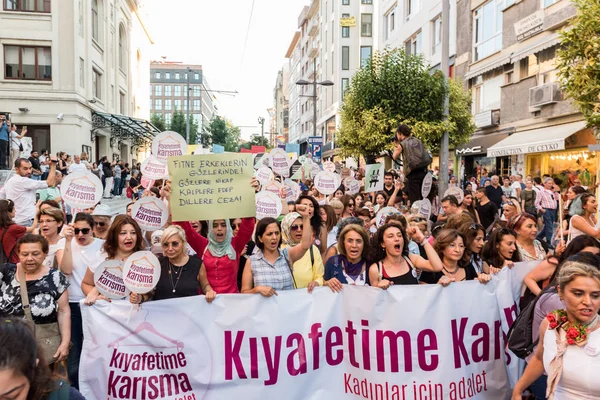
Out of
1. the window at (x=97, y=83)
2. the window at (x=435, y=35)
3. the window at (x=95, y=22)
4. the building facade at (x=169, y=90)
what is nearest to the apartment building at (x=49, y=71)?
the window at (x=97, y=83)

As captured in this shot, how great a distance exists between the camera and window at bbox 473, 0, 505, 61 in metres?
22.6

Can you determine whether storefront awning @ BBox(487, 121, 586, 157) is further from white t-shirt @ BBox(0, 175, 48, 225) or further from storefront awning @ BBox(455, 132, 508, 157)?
white t-shirt @ BBox(0, 175, 48, 225)

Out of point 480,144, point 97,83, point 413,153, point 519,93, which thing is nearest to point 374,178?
point 413,153

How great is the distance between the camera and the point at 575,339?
2898 millimetres

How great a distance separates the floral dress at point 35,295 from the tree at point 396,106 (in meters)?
14.1

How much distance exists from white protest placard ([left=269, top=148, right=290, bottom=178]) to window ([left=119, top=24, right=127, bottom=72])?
36.6 metres

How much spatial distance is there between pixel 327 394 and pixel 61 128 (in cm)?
2735

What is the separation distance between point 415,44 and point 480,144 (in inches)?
381

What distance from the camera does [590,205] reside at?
24.8 ft

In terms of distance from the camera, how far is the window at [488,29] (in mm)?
22641

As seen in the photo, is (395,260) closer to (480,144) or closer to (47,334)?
(47,334)

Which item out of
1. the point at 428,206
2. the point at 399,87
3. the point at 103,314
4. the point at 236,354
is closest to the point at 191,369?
the point at 236,354

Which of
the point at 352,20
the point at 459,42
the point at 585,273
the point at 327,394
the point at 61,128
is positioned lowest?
the point at 327,394

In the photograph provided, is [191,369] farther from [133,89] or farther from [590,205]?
[133,89]
